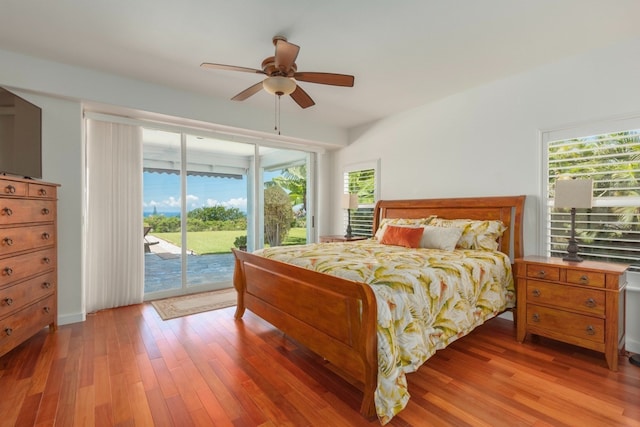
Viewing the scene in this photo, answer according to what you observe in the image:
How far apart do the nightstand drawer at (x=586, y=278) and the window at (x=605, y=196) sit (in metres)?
0.64

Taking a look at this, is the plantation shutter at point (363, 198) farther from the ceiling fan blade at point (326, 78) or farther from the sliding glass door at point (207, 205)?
the ceiling fan blade at point (326, 78)

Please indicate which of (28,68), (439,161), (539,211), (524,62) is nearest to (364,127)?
(439,161)

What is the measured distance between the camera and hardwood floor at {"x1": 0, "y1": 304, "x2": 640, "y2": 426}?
172 cm

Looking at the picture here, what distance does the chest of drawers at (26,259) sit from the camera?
2.29m

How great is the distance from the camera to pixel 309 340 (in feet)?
7.30

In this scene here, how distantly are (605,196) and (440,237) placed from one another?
4.73ft

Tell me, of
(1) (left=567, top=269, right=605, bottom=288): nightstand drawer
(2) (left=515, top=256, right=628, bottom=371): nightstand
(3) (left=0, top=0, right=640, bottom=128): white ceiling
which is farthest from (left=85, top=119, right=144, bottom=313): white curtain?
(1) (left=567, top=269, right=605, bottom=288): nightstand drawer

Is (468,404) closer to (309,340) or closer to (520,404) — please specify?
(520,404)

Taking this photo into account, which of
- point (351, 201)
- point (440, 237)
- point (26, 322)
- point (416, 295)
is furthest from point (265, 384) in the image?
point (351, 201)

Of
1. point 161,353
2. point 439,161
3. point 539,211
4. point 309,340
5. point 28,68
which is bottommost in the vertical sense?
point 161,353

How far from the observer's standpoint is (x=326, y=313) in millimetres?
2068

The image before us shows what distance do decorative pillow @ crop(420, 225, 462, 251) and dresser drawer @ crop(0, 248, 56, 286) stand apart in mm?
3663

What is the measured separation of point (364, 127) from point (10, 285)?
4.65 meters

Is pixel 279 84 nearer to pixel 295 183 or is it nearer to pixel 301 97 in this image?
pixel 301 97
